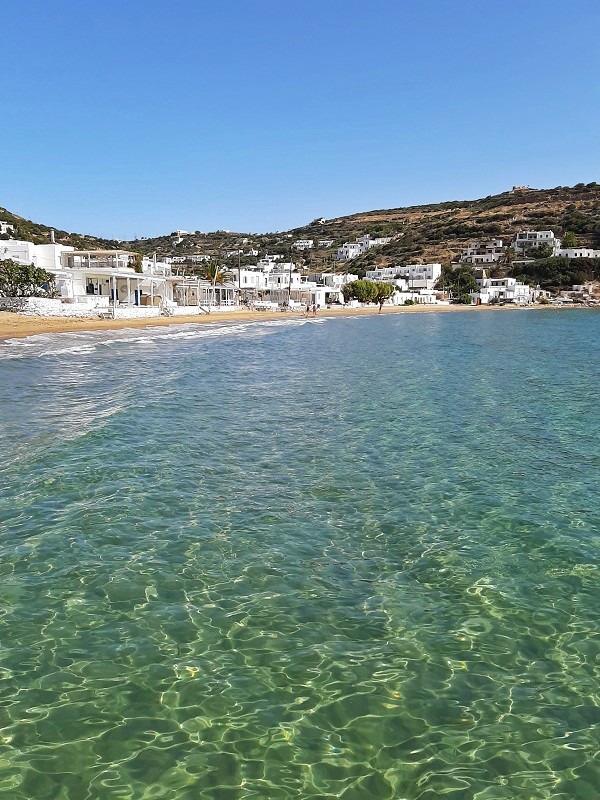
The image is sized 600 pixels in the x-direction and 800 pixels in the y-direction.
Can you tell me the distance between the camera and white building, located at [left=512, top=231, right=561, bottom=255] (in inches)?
6206

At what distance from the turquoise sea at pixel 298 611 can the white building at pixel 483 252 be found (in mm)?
148406

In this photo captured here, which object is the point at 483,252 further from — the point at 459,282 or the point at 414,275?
the point at 414,275

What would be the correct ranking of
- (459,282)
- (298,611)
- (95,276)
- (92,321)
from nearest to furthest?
(298,611), (92,321), (95,276), (459,282)

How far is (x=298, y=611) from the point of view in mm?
6934

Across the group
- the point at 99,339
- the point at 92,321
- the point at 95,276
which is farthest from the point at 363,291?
the point at 99,339

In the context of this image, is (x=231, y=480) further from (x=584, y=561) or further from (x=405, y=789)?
(x=405, y=789)

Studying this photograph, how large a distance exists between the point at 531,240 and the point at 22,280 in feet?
443

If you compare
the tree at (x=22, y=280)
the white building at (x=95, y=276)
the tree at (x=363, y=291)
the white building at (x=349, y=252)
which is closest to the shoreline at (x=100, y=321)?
the white building at (x=95, y=276)

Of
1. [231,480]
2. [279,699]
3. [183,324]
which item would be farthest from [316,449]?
[183,324]

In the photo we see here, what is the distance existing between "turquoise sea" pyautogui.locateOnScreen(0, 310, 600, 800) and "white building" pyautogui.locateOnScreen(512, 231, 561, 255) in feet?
509

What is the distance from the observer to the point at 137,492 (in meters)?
10.7

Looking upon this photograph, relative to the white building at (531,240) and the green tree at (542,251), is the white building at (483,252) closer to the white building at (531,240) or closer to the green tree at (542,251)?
the white building at (531,240)

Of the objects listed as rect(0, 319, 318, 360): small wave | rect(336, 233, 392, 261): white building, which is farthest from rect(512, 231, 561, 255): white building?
rect(0, 319, 318, 360): small wave

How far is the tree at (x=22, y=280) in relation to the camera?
57.2 m
